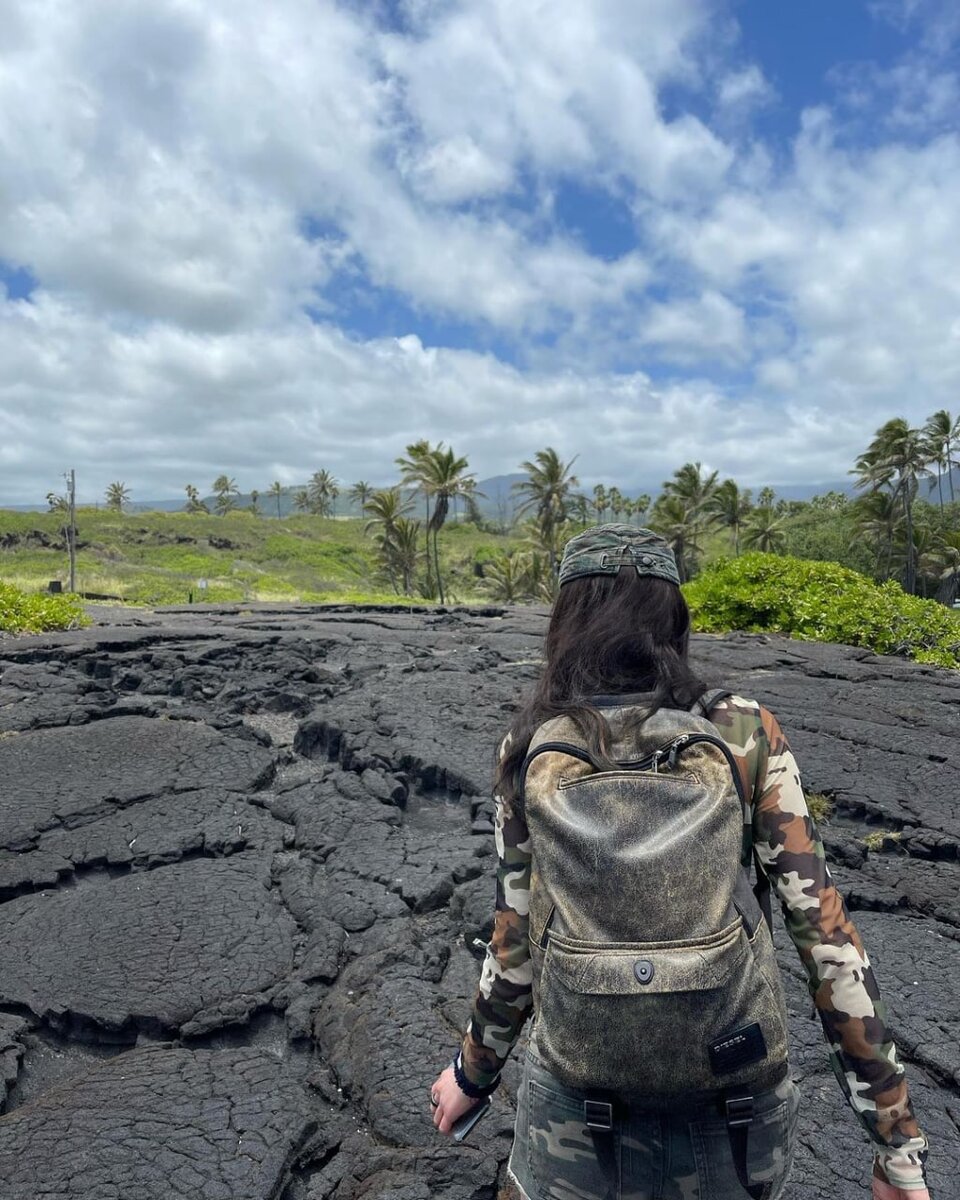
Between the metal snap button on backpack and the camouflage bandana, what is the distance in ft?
2.58

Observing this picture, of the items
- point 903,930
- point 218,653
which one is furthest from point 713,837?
point 218,653

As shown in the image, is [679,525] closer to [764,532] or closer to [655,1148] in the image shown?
[764,532]

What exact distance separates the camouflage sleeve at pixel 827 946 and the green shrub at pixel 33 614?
13.7 meters

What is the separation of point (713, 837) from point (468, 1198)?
1.91m

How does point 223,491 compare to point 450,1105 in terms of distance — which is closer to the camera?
point 450,1105

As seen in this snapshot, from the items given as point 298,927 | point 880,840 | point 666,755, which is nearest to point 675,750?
point 666,755

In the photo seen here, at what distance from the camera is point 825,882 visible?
5.73 feet

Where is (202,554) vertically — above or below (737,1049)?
below

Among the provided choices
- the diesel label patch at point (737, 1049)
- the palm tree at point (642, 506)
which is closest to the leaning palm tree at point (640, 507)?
the palm tree at point (642, 506)

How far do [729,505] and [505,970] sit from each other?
56660mm

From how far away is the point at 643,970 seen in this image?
1.42m

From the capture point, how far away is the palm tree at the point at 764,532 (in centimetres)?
5409

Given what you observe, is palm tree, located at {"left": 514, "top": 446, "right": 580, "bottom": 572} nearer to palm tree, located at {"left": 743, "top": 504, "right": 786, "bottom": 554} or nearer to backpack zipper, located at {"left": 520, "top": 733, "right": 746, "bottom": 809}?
palm tree, located at {"left": 743, "top": 504, "right": 786, "bottom": 554}

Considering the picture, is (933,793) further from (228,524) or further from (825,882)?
(228,524)
